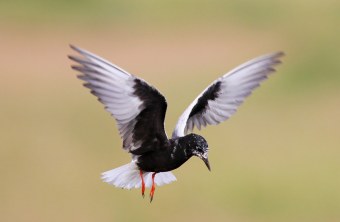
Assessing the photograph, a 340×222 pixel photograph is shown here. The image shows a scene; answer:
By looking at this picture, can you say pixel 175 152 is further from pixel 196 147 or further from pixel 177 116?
pixel 177 116

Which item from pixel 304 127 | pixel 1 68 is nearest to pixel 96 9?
pixel 1 68

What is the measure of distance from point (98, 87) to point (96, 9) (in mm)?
21822

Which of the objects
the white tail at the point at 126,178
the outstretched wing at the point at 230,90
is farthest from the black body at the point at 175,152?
the outstretched wing at the point at 230,90

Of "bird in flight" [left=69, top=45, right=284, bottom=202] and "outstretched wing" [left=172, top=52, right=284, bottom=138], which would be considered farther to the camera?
"outstretched wing" [left=172, top=52, right=284, bottom=138]

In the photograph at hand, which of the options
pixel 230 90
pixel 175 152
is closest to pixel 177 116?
pixel 230 90

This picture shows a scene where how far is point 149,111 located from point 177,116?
9.89 meters

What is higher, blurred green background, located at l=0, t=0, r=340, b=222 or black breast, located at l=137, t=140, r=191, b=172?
A: blurred green background, located at l=0, t=0, r=340, b=222

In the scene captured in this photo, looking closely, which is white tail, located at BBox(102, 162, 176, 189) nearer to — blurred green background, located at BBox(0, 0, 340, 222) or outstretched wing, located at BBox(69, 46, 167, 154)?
outstretched wing, located at BBox(69, 46, 167, 154)

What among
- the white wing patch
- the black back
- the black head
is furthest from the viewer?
the black head

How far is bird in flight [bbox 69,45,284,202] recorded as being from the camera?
29.7 feet

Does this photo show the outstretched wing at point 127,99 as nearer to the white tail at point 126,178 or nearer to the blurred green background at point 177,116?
the white tail at point 126,178

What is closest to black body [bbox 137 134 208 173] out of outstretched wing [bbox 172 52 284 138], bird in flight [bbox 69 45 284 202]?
bird in flight [bbox 69 45 284 202]

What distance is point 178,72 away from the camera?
23.6 meters

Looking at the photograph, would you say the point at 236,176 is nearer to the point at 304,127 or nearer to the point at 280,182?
the point at 280,182
